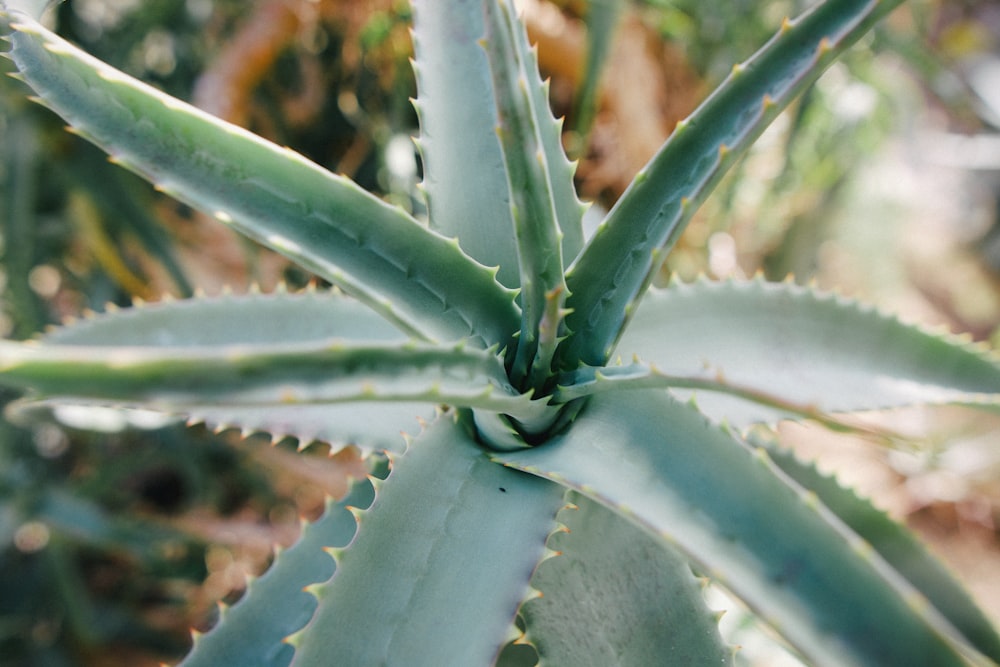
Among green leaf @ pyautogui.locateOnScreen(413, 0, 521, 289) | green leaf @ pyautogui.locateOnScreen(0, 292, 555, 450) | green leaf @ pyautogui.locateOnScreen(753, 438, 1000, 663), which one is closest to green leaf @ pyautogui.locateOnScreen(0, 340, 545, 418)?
green leaf @ pyautogui.locateOnScreen(0, 292, 555, 450)

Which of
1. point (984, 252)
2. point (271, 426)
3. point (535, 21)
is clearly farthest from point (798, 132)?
point (984, 252)

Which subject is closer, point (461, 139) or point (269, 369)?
point (269, 369)

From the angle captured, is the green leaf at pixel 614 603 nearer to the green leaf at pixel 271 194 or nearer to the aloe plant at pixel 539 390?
the aloe plant at pixel 539 390

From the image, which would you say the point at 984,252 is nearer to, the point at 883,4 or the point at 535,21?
the point at 535,21

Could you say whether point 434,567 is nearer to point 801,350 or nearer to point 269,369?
point 269,369

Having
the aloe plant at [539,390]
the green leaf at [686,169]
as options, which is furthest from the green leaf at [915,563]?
the green leaf at [686,169]

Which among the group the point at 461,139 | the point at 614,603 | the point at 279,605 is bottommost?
the point at 279,605

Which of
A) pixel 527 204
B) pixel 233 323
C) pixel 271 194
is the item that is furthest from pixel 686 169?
pixel 233 323
